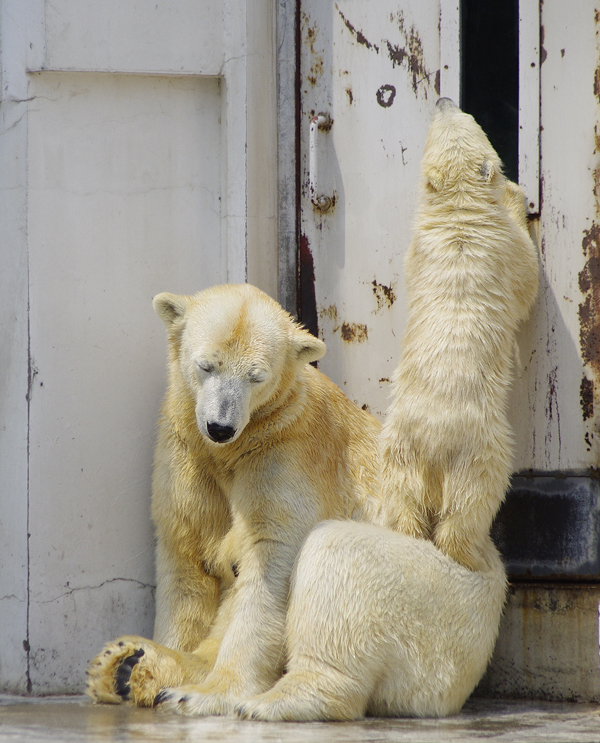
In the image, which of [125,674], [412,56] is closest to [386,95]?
[412,56]

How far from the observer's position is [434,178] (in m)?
3.63

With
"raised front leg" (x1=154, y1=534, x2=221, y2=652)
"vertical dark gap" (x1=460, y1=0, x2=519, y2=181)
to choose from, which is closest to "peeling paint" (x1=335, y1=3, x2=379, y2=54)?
"vertical dark gap" (x1=460, y1=0, x2=519, y2=181)

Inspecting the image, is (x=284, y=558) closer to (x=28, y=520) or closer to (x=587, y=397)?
(x=28, y=520)

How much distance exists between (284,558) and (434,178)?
1.56m

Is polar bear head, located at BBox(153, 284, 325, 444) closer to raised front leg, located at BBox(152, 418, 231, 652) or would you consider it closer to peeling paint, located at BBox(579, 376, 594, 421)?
raised front leg, located at BBox(152, 418, 231, 652)

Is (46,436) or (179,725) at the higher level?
(46,436)

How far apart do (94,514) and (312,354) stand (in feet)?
3.77

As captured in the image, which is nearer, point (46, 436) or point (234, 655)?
point (234, 655)

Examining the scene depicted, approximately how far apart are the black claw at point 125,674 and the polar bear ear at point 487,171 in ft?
7.14

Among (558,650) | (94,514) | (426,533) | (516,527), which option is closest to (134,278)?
(94,514)

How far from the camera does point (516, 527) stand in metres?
3.85

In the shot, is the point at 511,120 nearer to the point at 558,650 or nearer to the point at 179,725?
the point at 558,650

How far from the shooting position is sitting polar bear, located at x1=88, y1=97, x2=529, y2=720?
324 centimetres

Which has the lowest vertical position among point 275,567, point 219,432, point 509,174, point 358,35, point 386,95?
point 275,567
